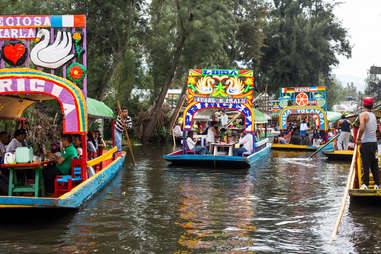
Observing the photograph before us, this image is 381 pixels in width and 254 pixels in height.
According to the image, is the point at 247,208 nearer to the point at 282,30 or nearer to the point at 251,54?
the point at 251,54

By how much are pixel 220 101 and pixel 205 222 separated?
28.8ft

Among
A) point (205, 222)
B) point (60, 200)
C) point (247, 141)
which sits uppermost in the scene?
point (247, 141)

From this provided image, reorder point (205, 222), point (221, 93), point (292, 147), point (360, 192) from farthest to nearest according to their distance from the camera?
point (292, 147), point (221, 93), point (360, 192), point (205, 222)

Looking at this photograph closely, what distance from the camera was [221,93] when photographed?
17.2m

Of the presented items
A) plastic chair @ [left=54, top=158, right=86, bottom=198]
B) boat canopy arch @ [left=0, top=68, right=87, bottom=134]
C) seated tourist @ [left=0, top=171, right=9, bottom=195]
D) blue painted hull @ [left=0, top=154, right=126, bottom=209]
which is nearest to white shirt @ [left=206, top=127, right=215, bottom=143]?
blue painted hull @ [left=0, top=154, right=126, bottom=209]

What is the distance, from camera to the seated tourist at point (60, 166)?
9.34 meters

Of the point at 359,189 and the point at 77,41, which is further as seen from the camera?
the point at 77,41

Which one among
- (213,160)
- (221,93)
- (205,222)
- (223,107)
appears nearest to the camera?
(205,222)

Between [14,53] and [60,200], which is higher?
[14,53]

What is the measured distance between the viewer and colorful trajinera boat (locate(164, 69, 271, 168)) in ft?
55.3

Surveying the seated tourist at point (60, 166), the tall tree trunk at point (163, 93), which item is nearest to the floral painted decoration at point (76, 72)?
the seated tourist at point (60, 166)

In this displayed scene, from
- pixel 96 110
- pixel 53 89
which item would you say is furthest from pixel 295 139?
pixel 53 89

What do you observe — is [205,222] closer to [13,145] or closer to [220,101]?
[13,145]

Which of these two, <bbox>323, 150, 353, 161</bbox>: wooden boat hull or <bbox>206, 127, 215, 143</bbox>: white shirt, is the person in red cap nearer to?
<bbox>206, 127, 215, 143</bbox>: white shirt
